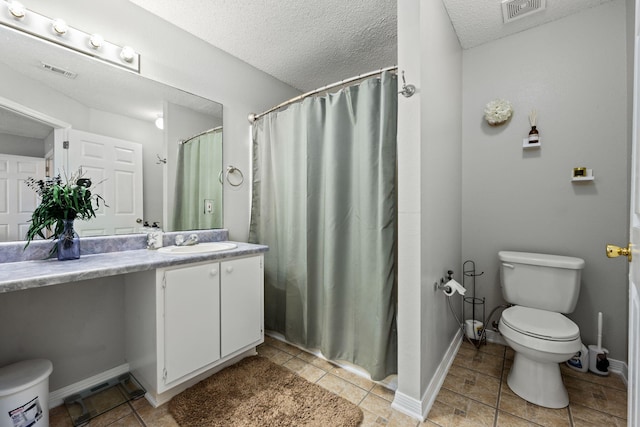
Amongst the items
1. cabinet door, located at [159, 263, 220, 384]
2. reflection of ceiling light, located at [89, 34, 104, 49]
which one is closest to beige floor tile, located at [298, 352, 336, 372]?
cabinet door, located at [159, 263, 220, 384]

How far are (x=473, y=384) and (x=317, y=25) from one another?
2648 mm

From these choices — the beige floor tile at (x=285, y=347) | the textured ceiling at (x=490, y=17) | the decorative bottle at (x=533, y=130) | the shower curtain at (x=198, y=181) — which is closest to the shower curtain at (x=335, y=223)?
the beige floor tile at (x=285, y=347)

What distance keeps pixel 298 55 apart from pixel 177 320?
2.21 meters

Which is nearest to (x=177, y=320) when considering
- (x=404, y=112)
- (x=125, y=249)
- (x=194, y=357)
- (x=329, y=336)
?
(x=194, y=357)

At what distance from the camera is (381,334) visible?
160 cm

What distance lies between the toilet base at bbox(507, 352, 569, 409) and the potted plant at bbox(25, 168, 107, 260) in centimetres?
260

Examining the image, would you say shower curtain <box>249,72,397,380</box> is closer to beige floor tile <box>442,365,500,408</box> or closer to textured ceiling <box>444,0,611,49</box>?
beige floor tile <box>442,365,500,408</box>

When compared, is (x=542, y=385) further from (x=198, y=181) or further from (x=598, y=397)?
(x=198, y=181)

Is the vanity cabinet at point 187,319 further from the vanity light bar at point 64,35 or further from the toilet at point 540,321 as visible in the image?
the toilet at point 540,321

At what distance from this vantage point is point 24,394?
1168 mm

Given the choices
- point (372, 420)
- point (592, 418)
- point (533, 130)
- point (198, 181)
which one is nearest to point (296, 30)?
point (198, 181)

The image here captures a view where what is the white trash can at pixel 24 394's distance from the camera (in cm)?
112

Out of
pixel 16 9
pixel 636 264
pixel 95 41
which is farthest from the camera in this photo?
pixel 95 41

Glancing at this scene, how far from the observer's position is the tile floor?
136 centimetres
